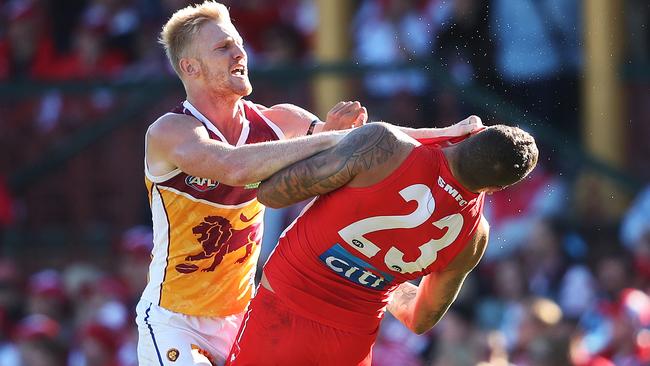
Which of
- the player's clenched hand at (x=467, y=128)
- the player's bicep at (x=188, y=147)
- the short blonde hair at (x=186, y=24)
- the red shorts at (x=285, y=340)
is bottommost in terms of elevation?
the red shorts at (x=285, y=340)

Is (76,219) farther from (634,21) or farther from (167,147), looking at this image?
(167,147)

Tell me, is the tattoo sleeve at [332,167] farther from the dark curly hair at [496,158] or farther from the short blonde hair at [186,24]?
the short blonde hair at [186,24]

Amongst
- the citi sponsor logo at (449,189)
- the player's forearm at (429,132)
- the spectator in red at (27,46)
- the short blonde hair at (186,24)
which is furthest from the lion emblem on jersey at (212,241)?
the spectator in red at (27,46)

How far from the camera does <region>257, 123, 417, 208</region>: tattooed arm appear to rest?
17.0 ft

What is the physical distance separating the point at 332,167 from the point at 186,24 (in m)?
1.08

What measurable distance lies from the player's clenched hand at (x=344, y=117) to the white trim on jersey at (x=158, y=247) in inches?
30.2

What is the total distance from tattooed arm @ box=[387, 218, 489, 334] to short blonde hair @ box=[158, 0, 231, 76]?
138 centimetres

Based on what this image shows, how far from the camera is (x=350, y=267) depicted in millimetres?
5375

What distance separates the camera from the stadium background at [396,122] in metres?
9.05

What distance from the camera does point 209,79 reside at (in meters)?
5.79

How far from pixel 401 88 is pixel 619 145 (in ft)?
5.89

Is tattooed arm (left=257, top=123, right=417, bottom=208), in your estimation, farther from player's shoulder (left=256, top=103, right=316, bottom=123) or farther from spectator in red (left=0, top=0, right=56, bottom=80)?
spectator in red (left=0, top=0, right=56, bottom=80)

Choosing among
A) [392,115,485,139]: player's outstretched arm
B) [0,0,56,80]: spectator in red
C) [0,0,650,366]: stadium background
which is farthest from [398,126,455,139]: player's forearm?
[0,0,56,80]: spectator in red

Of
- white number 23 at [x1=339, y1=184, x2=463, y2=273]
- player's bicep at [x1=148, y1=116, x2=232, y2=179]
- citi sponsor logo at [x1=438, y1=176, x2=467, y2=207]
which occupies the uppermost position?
player's bicep at [x1=148, y1=116, x2=232, y2=179]
